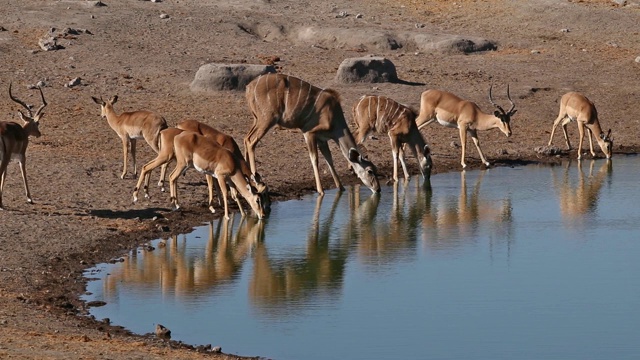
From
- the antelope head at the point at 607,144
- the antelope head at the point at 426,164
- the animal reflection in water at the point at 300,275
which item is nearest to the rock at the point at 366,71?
the antelope head at the point at 607,144

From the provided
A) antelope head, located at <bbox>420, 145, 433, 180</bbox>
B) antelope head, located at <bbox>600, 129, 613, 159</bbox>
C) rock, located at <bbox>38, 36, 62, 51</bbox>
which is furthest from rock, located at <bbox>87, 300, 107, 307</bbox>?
rock, located at <bbox>38, 36, 62, 51</bbox>

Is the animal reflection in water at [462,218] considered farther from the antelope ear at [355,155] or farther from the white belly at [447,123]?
the white belly at [447,123]

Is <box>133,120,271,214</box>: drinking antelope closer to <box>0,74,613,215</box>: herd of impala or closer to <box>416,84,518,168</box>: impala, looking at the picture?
<box>0,74,613,215</box>: herd of impala

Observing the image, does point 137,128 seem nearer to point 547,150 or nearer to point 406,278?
point 406,278

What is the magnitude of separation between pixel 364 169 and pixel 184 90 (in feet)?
20.0

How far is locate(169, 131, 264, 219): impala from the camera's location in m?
15.8

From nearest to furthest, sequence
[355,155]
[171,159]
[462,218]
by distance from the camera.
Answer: [171,159] → [462,218] → [355,155]

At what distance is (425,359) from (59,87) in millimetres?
14156

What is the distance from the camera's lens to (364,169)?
18.5 m

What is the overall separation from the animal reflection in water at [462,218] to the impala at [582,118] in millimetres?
3511

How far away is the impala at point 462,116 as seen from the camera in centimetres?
2119

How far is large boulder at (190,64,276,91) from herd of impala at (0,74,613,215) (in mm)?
3369

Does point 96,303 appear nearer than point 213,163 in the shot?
Yes

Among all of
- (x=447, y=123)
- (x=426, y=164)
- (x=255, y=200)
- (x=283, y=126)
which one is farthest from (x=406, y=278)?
(x=447, y=123)
